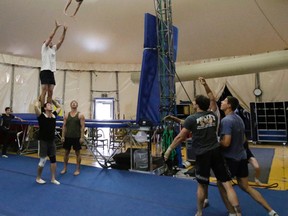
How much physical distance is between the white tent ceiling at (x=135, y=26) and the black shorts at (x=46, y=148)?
3.43 m

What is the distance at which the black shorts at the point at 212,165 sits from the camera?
7.65ft

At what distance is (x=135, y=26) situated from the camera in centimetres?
669

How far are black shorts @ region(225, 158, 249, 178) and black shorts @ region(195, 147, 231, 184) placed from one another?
0.11 metres

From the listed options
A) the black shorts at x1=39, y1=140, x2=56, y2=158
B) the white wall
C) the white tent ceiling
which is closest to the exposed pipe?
the white tent ceiling

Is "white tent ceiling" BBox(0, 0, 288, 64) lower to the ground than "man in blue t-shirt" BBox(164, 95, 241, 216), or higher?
higher

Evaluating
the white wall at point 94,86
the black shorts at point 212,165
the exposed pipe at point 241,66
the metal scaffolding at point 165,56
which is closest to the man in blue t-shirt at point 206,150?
the black shorts at point 212,165

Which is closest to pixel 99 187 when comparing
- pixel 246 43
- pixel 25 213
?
pixel 25 213

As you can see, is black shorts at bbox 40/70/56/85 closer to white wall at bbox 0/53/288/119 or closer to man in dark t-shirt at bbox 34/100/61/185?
man in dark t-shirt at bbox 34/100/61/185

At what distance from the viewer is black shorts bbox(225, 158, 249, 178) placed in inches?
95.9

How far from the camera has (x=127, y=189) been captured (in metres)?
3.61

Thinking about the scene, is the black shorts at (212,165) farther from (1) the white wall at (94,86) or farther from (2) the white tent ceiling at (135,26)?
(1) the white wall at (94,86)

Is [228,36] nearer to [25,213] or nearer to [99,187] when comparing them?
[99,187]

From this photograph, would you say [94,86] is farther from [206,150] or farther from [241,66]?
A: [206,150]

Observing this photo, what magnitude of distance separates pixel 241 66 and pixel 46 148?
597 centimetres
